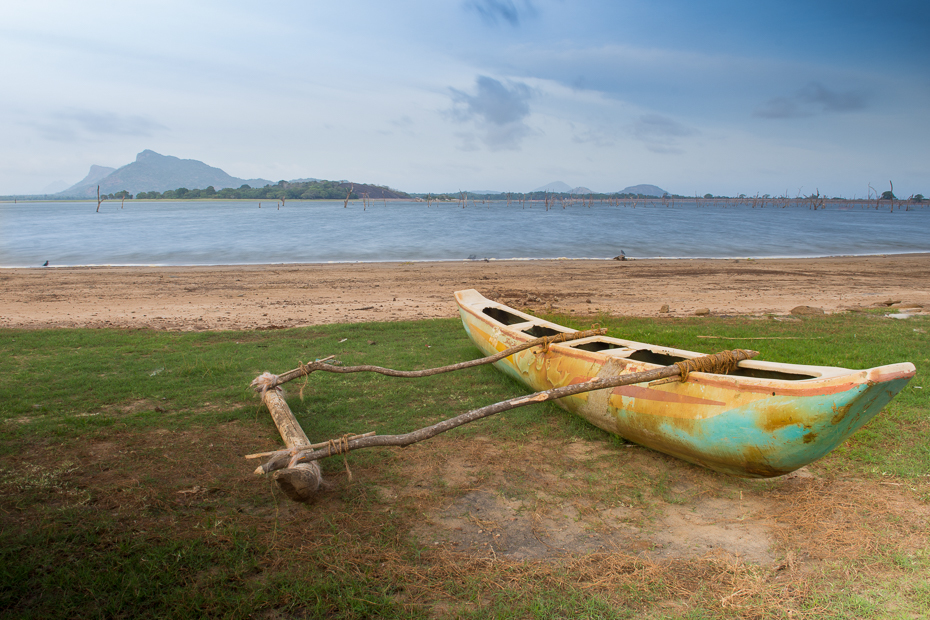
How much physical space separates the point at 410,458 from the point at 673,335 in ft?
16.9

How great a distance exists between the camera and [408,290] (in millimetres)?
13875

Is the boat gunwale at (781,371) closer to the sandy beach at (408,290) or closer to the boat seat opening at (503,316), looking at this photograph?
the boat seat opening at (503,316)

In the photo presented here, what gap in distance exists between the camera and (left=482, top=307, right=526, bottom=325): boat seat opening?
7.50 metres

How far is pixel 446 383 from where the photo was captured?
6352 millimetres

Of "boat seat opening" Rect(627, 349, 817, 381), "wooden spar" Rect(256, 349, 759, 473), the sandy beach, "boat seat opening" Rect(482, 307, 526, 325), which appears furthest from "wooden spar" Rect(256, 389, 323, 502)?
the sandy beach

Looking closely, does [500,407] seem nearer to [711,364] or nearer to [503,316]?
[711,364]

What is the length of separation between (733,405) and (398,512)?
254 cm

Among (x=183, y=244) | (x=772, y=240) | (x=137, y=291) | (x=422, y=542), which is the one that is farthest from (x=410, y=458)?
(x=772, y=240)

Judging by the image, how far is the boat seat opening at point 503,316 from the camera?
750 cm

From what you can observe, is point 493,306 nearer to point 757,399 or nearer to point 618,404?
point 618,404

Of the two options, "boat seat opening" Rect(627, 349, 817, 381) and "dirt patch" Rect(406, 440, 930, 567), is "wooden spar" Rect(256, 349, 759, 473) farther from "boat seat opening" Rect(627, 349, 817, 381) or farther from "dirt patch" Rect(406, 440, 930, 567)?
"dirt patch" Rect(406, 440, 930, 567)

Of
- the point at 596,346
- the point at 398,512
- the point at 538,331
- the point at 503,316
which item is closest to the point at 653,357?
the point at 596,346

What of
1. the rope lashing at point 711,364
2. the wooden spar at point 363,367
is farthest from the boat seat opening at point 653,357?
the rope lashing at point 711,364

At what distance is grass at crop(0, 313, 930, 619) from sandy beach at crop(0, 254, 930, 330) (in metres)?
Result: 4.49
